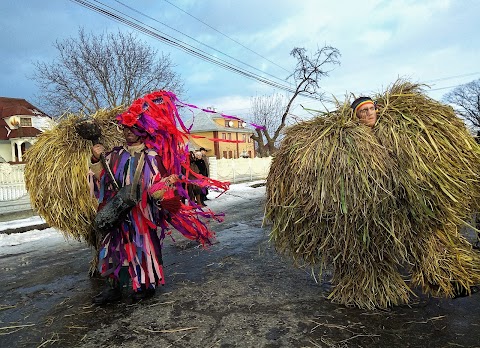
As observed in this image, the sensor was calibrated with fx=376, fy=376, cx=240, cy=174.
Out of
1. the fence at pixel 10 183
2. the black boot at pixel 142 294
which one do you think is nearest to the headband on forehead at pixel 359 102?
the black boot at pixel 142 294

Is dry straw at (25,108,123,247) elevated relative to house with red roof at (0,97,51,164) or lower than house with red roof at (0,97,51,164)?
lower

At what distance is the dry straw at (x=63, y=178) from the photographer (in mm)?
4082

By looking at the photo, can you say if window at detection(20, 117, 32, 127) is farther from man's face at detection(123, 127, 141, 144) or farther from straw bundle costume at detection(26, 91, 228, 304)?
man's face at detection(123, 127, 141, 144)

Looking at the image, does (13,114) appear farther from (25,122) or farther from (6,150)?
(6,150)

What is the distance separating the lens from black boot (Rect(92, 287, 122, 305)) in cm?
358

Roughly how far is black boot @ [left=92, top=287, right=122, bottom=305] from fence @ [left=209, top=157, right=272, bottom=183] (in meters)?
15.9

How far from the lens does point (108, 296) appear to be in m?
3.62

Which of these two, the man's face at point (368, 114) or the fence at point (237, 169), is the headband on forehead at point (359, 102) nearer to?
the man's face at point (368, 114)

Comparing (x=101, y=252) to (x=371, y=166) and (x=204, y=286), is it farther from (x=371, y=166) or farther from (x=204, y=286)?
(x=371, y=166)

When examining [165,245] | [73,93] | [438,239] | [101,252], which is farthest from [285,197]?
[73,93]

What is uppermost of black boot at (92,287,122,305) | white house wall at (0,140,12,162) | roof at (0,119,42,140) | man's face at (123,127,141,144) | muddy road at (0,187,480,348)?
roof at (0,119,42,140)

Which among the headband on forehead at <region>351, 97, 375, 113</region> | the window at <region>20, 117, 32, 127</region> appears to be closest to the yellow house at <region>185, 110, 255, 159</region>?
the window at <region>20, 117, 32, 127</region>

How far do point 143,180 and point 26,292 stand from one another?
2.01 metres

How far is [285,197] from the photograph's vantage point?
3.02 meters
